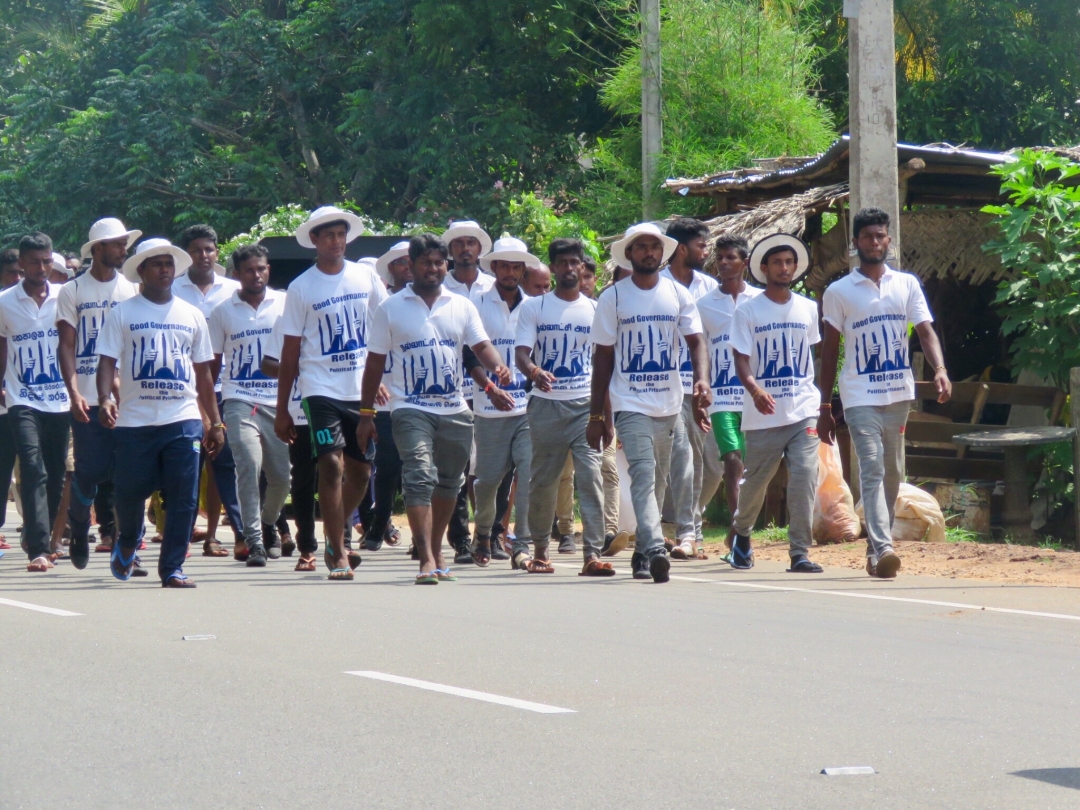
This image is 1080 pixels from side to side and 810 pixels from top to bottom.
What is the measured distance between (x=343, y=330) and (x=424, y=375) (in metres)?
0.65

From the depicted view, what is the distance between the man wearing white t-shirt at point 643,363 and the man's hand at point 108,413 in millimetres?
2632

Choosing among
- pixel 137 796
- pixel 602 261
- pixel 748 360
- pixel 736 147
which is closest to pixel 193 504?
pixel 748 360

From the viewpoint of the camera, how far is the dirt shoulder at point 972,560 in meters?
10.3

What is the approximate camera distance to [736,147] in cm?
2103

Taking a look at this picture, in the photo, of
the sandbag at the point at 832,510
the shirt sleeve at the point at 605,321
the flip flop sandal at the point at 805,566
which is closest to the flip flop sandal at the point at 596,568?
the flip flop sandal at the point at 805,566

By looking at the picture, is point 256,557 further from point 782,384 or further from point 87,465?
point 782,384

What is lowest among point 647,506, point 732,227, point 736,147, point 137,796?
point 137,796

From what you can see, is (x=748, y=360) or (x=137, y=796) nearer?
(x=137, y=796)

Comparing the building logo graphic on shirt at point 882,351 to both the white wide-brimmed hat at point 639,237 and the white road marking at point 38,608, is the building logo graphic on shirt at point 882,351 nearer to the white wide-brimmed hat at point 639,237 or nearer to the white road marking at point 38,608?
the white wide-brimmed hat at point 639,237

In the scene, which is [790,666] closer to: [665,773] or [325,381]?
[665,773]

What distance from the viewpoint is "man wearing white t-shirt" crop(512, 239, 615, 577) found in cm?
995

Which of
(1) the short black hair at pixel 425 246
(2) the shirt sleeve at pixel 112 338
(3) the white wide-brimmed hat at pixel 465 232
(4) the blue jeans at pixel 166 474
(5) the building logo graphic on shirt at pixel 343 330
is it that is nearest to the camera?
(2) the shirt sleeve at pixel 112 338

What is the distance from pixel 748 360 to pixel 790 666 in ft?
12.4

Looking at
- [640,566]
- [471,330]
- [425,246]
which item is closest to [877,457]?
[640,566]
